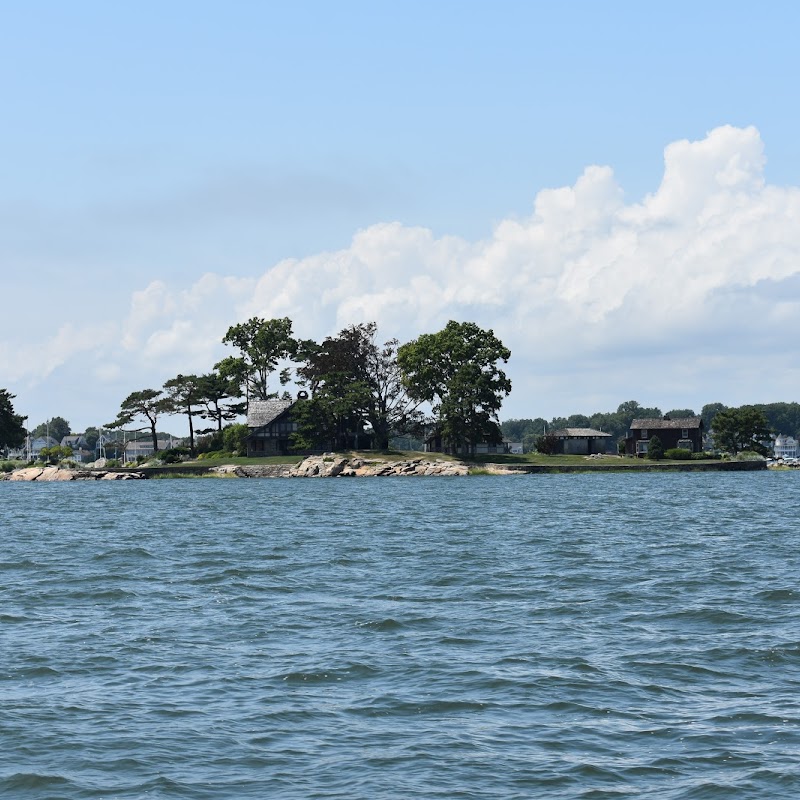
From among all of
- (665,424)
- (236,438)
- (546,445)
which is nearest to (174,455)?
(236,438)

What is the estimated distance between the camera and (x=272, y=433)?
136 m

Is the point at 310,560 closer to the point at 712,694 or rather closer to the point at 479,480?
the point at 712,694

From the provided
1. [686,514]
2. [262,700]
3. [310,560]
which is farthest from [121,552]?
[686,514]

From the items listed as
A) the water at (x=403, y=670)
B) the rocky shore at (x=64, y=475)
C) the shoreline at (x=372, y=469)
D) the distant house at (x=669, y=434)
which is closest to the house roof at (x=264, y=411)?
the shoreline at (x=372, y=469)

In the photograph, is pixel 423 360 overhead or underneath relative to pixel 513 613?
overhead

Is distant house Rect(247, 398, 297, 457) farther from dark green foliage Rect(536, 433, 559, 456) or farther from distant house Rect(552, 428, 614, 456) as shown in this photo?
distant house Rect(552, 428, 614, 456)

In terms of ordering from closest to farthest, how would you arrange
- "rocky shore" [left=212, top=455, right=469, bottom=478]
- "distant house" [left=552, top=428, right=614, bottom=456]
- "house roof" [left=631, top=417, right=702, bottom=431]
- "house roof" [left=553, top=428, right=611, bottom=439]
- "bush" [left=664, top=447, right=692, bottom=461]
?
"rocky shore" [left=212, top=455, right=469, bottom=478]
"bush" [left=664, top=447, right=692, bottom=461]
"house roof" [left=631, top=417, right=702, bottom=431]
"distant house" [left=552, top=428, right=614, bottom=456]
"house roof" [left=553, top=428, right=611, bottom=439]

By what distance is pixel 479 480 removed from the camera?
352 feet

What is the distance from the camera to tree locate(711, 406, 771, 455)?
150 m

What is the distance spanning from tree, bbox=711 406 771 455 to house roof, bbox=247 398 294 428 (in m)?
57.3

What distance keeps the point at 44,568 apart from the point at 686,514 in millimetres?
33402

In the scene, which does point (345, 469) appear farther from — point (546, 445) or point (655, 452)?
point (655, 452)

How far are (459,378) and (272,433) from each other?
992 inches

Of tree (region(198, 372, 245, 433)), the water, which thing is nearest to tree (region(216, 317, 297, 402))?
tree (region(198, 372, 245, 433))
